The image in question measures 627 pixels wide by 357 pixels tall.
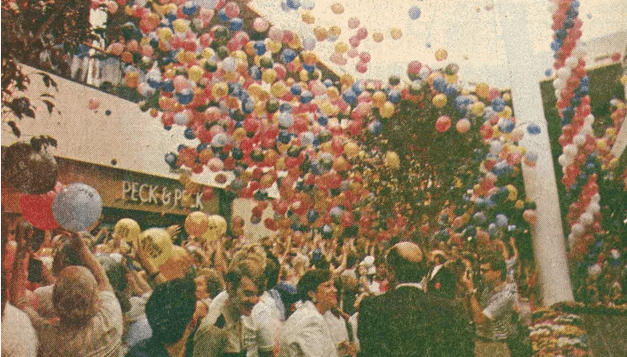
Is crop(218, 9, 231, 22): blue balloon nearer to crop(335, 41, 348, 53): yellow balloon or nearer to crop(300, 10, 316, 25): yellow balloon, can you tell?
crop(300, 10, 316, 25): yellow balloon

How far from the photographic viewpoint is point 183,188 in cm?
312

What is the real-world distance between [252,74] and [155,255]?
1.20 meters

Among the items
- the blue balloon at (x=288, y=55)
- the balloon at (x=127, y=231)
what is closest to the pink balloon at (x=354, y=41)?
the blue balloon at (x=288, y=55)

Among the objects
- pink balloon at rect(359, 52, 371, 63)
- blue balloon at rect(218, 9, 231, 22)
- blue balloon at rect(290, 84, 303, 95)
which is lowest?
blue balloon at rect(290, 84, 303, 95)

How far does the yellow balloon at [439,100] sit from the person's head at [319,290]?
116 cm

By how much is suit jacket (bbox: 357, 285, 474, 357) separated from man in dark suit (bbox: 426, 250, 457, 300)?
473 millimetres

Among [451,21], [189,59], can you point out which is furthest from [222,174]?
[451,21]

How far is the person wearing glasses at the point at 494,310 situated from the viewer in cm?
→ 275

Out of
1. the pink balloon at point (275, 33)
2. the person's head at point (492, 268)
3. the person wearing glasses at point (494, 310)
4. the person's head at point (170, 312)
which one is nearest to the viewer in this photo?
the person's head at point (170, 312)

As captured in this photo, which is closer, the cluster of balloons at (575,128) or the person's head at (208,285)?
the cluster of balloons at (575,128)

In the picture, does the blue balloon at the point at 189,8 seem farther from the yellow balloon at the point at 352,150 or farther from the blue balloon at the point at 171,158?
the yellow balloon at the point at 352,150

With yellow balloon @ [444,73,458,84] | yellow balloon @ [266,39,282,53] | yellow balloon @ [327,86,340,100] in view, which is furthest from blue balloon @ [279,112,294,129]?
yellow balloon @ [444,73,458,84]

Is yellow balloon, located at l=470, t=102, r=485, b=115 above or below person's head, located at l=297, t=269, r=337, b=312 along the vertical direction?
above

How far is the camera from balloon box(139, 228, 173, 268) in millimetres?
2924
